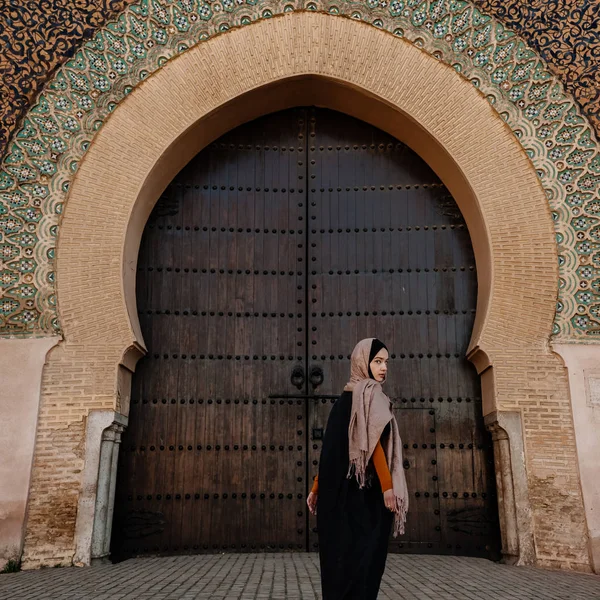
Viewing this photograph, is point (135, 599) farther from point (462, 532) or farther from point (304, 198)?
point (304, 198)

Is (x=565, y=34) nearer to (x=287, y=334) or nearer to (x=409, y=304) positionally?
(x=409, y=304)

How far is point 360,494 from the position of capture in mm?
2301

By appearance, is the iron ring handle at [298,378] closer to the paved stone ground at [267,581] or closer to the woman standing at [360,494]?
the paved stone ground at [267,581]

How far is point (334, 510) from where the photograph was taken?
231 cm

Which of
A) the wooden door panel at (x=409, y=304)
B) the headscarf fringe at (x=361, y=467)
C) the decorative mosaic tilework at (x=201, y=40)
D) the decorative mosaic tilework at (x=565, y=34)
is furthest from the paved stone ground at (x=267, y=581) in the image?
the decorative mosaic tilework at (x=565, y=34)

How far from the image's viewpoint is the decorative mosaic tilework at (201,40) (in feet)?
12.8

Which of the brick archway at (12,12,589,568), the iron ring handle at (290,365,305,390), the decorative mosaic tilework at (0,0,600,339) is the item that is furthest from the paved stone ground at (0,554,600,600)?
the decorative mosaic tilework at (0,0,600,339)

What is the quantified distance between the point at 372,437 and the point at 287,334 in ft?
7.01

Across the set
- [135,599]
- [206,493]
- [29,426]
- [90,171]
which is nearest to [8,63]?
[90,171]

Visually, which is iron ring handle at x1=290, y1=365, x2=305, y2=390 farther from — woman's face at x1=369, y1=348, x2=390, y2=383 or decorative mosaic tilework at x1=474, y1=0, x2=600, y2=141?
decorative mosaic tilework at x1=474, y1=0, x2=600, y2=141

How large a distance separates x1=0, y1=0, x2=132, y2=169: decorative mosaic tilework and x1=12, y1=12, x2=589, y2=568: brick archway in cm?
51

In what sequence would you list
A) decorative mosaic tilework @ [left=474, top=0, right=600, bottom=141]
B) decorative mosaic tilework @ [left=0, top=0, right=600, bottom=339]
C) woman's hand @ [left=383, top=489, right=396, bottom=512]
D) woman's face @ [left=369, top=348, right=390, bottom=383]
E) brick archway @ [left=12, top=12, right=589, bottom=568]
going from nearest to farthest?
woman's hand @ [left=383, top=489, right=396, bottom=512] < woman's face @ [left=369, top=348, right=390, bottom=383] < brick archway @ [left=12, top=12, right=589, bottom=568] < decorative mosaic tilework @ [left=0, top=0, right=600, bottom=339] < decorative mosaic tilework @ [left=474, top=0, right=600, bottom=141]

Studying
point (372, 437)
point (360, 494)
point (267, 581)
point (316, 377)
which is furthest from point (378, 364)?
point (316, 377)

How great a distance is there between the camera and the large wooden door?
4055 mm
